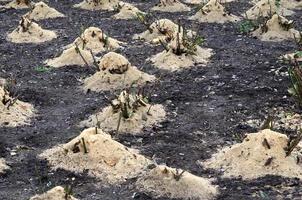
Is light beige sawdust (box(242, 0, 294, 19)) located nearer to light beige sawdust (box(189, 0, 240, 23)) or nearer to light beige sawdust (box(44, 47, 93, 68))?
light beige sawdust (box(189, 0, 240, 23))

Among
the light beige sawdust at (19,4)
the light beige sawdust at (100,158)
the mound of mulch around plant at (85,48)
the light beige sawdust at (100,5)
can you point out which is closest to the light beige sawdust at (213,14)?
the light beige sawdust at (100,5)

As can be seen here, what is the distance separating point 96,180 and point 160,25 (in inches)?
169

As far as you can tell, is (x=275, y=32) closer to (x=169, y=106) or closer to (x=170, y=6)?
(x=170, y=6)

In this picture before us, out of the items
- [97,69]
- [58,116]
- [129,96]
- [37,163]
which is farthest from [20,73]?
[37,163]

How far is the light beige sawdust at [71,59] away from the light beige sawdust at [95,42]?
0.25 m

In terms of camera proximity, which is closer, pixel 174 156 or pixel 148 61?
pixel 174 156

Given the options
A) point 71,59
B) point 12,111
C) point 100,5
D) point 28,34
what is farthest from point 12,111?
point 100,5

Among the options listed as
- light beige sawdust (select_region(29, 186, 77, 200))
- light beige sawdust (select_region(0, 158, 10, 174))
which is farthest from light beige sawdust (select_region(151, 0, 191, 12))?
light beige sawdust (select_region(29, 186, 77, 200))

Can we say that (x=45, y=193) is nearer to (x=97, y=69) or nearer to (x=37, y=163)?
(x=37, y=163)

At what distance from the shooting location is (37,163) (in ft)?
17.4

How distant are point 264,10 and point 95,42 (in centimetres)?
299

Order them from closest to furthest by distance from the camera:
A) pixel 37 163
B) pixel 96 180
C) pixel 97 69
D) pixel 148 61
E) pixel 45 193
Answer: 1. pixel 45 193
2. pixel 96 180
3. pixel 37 163
4. pixel 97 69
5. pixel 148 61

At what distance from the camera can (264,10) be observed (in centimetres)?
985

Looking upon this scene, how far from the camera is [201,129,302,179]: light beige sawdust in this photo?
16.0 ft
